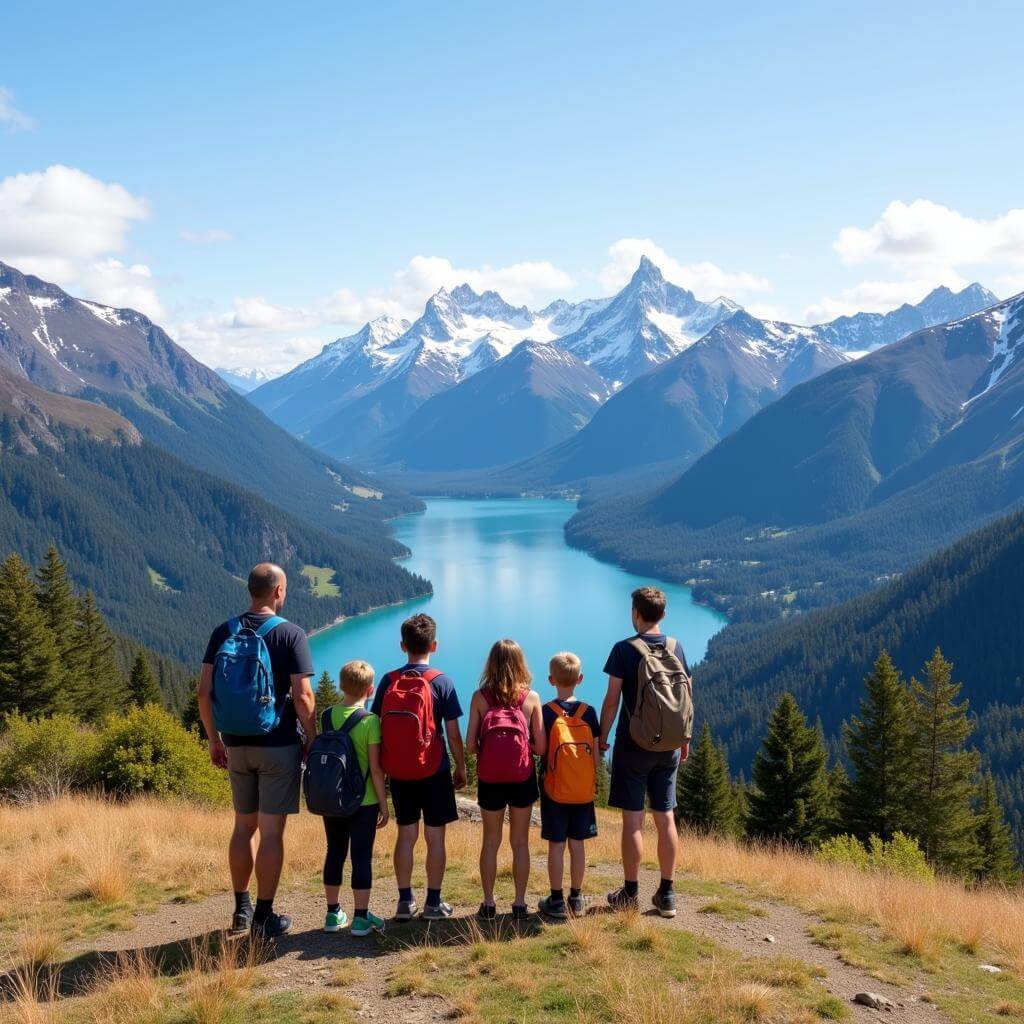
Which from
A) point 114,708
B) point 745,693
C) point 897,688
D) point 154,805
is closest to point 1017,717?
point 745,693

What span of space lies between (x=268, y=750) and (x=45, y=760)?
15.5 m

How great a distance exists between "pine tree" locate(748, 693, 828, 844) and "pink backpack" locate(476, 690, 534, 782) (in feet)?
102

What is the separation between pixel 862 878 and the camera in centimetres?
1304

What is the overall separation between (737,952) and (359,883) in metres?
4.20

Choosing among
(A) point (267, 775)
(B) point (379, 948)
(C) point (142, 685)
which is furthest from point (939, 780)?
(C) point (142, 685)

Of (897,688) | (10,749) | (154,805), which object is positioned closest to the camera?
(154,805)

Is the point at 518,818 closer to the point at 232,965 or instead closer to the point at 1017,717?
the point at 232,965

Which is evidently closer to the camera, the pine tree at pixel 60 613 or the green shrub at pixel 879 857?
the green shrub at pixel 879 857

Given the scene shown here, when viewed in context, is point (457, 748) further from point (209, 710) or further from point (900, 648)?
point (900, 648)

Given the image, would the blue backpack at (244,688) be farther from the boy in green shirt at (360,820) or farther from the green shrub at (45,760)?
the green shrub at (45,760)

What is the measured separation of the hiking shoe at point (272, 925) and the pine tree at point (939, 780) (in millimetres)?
31777

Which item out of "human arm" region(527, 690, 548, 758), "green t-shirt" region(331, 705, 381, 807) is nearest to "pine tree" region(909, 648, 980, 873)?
"human arm" region(527, 690, 548, 758)

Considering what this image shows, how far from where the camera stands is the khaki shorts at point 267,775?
Result: 894cm

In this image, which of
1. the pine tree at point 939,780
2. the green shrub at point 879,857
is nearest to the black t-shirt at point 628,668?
the green shrub at point 879,857
